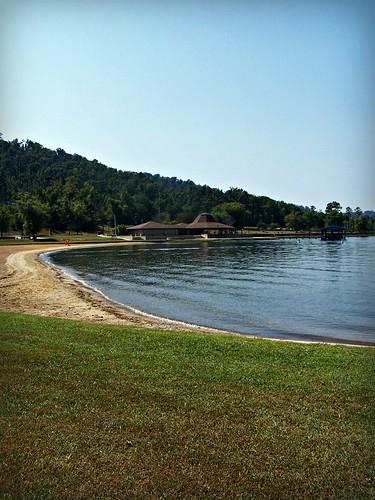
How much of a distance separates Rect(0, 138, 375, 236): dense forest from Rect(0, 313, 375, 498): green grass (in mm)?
103375

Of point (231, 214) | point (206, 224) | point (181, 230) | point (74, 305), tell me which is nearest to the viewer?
point (74, 305)

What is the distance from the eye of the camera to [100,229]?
438ft

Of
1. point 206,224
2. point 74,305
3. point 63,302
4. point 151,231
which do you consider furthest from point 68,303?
point 206,224

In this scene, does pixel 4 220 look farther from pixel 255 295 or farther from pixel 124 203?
pixel 255 295

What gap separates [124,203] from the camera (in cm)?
15350

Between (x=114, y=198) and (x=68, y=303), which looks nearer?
(x=68, y=303)

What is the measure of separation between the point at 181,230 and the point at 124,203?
104ft

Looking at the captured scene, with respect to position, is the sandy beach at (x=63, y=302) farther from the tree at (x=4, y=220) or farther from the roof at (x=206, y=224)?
the roof at (x=206, y=224)

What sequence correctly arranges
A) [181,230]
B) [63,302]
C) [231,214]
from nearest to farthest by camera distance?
[63,302] < [181,230] < [231,214]

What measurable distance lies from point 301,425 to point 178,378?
216cm

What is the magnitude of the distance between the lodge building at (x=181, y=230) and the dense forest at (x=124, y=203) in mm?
15120

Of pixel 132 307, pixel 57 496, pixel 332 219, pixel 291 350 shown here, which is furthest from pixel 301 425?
pixel 332 219

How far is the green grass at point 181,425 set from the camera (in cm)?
441

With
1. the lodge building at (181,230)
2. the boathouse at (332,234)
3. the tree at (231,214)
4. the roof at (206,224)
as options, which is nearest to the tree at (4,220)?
the lodge building at (181,230)
